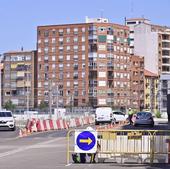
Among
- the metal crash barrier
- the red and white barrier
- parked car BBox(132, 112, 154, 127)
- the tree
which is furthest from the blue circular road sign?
the tree

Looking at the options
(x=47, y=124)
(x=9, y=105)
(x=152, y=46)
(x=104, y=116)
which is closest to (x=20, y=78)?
(x=9, y=105)

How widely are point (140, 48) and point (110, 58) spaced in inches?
653

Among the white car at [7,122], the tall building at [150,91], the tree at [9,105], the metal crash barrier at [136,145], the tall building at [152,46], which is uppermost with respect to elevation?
the tall building at [152,46]

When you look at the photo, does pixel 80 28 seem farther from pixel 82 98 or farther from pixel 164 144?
pixel 164 144

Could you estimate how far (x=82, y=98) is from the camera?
5955 inches

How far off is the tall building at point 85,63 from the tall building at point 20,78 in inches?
170

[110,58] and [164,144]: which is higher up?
[110,58]

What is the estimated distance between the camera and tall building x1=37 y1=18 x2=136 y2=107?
495 ft

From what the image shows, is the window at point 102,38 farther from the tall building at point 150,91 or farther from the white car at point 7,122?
the white car at point 7,122

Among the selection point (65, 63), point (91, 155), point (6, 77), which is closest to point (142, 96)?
point (65, 63)

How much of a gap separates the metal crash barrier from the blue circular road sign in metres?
0.25

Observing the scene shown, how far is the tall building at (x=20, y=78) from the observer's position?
160 metres

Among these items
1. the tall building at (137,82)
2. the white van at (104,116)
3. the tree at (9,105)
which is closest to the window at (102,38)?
the tall building at (137,82)

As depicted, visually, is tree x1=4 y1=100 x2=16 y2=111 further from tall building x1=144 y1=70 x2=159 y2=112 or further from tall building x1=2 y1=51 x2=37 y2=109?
tall building x1=144 y1=70 x2=159 y2=112
